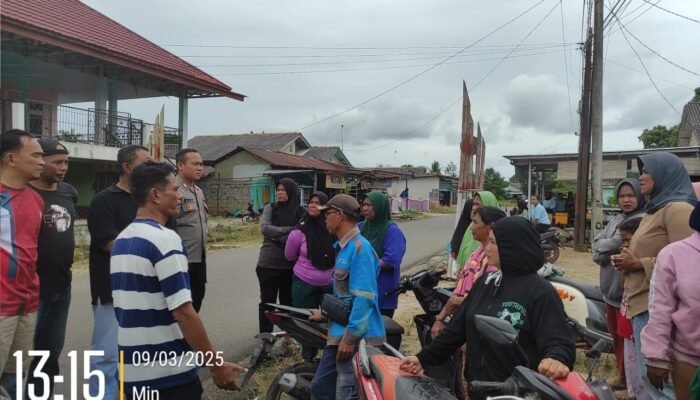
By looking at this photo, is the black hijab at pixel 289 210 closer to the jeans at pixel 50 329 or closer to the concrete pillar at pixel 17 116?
the jeans at pixel 50 329


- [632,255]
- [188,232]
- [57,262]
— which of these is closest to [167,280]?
[57,262]

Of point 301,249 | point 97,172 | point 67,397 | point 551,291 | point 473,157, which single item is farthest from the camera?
point 97,172

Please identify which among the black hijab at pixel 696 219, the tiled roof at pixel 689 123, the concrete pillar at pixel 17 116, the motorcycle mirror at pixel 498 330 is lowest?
the motorcycle mirror at pixel 498 330

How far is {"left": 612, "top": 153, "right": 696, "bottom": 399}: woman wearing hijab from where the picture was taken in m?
3.10

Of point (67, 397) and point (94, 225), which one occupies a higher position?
point (94, 225)

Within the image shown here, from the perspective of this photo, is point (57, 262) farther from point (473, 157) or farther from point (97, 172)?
point (97, 172)

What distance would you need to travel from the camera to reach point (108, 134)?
1572 cm

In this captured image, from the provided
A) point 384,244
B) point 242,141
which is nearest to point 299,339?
point 384,244

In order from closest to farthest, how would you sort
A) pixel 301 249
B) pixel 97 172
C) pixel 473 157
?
pixel 301 249, pixel 473 157, pixel 97 172

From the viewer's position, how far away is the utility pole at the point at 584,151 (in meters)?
13.3

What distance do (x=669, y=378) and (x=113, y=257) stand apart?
2.81 m

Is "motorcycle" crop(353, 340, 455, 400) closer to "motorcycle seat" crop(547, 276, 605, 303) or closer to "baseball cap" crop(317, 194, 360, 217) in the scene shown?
"baseball cap" crop(317, 194, 360, 217)

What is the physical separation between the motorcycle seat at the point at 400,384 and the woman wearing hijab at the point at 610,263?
2.36m

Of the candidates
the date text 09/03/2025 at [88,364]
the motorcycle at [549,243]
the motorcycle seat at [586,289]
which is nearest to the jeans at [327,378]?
the date text 09/03/2025 at [88,364]
